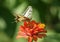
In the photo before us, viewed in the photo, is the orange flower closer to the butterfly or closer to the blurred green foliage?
the butterfly

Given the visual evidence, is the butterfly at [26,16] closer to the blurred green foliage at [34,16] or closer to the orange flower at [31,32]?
the orange flower at [31,32]

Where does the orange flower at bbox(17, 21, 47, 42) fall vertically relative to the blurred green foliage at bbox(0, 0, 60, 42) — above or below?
below

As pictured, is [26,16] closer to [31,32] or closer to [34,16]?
[31,32]

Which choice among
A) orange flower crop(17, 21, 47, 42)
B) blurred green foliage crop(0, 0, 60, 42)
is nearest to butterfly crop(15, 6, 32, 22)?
orange flower crop(17, 21, 47, 42)

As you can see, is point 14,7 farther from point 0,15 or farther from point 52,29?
point 52,29

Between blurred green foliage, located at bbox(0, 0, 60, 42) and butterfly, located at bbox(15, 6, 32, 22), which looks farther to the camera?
blurred green foliage, located at bbox(0, 0, 60, 42)

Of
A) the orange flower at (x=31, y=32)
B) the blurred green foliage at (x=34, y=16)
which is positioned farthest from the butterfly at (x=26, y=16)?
the blurred green foliage at (x=34, y=16)

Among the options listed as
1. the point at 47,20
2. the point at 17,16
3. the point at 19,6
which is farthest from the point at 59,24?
the point at 17,16

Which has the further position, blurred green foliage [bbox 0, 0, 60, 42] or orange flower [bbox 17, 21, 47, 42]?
blurred green foliage [bbox 0, 0, 60, 42]

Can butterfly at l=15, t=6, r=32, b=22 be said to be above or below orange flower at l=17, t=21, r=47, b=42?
above

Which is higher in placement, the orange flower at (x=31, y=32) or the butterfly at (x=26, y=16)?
the butterfly at (x=26, y=16)
